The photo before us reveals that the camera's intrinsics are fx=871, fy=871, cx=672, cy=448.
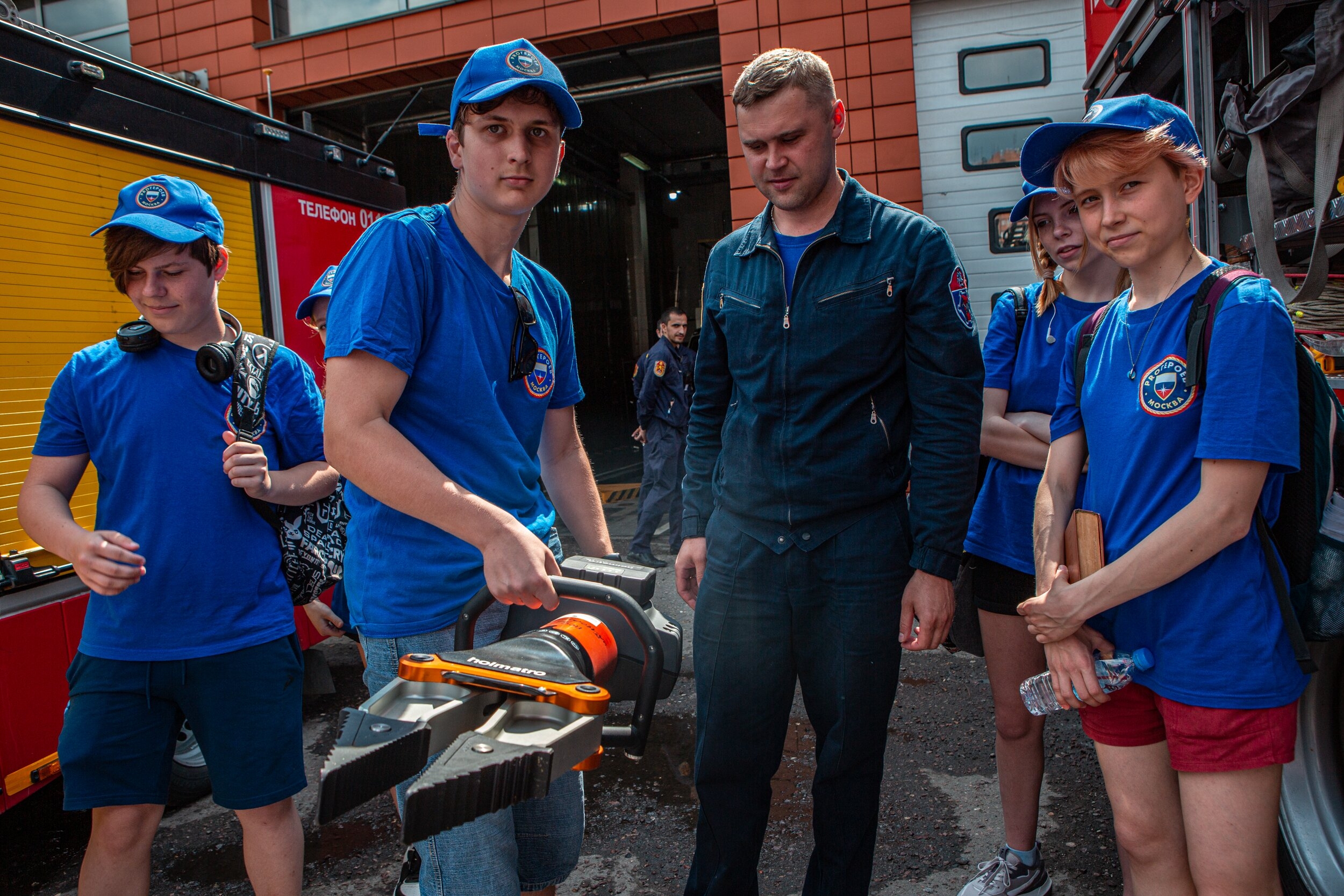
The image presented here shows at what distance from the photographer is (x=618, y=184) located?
69.9ft

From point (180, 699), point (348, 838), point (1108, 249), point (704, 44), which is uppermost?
point (704, 44)

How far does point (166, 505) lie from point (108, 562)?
213mm

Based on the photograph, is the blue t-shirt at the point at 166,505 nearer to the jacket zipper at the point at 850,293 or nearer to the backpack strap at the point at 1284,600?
the jacket zipper at the point at 850,293

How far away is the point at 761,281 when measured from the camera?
2.25 metres

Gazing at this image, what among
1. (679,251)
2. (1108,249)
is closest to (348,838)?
(1108,249)

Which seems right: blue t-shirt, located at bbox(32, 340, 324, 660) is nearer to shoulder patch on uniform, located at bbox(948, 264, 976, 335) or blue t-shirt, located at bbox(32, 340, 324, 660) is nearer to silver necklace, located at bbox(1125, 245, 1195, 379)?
shoulder patch on uniform, located at bbox(948, 264, 976, 335)

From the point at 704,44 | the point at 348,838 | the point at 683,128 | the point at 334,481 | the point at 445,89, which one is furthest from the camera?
the point at 683,128

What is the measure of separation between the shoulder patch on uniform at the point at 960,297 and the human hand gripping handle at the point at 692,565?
0.89m

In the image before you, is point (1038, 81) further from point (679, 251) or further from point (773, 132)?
point (679, 251)

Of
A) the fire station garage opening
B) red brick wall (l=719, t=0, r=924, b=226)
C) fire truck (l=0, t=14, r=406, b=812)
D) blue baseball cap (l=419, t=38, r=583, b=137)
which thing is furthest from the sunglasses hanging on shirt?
the fire station garage opening

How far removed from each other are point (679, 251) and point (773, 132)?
23559mm

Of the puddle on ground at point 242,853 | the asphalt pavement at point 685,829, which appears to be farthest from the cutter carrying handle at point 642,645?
the puddle on ground at point 242,853

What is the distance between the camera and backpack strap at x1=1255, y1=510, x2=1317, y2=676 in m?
1.60

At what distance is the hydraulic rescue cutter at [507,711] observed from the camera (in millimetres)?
944
